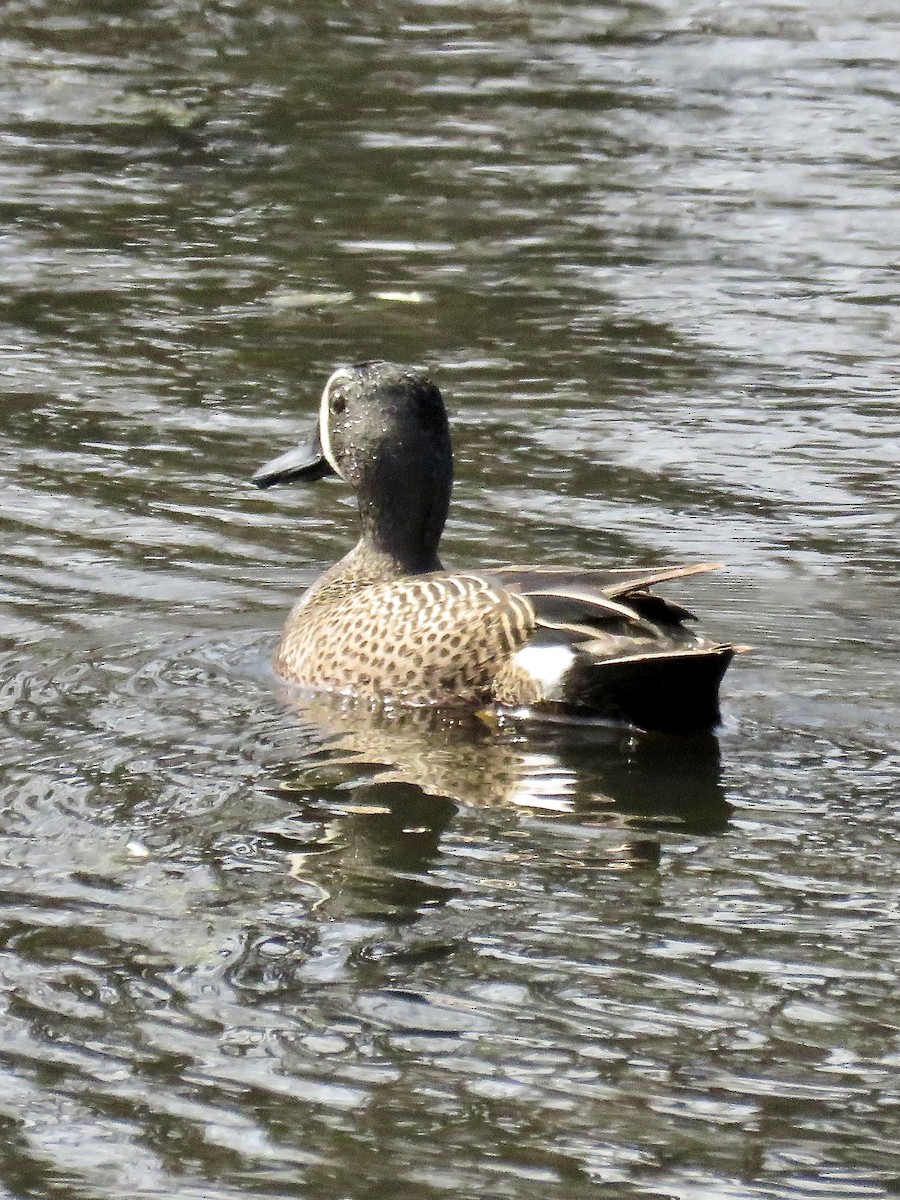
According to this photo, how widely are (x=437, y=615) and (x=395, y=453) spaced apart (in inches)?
33.5

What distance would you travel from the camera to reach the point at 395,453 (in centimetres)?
830

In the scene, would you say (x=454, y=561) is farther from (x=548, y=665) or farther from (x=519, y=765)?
(x=519, y=765)

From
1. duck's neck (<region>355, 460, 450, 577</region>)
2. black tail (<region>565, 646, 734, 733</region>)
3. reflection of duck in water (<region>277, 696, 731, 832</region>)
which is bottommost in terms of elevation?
reflection of duck in water (<region>277, 696, 731, 832</region>)

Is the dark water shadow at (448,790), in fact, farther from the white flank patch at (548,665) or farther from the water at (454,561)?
the white flank patch at (548,665)

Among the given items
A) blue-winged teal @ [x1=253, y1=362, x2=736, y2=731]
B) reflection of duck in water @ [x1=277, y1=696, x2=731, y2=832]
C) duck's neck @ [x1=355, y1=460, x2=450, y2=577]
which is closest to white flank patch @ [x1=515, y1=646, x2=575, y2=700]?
blue-winged teal @ [x1=253, y1=362, x2=736, y2=731]

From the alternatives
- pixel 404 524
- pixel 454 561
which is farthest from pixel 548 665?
pixel 454 561

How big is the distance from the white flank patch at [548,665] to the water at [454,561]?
0.45ft

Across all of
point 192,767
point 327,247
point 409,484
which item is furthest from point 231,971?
point 327,247

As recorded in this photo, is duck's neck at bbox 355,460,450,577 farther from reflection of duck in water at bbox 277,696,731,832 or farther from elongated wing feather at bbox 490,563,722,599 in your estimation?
reflection of duck in water at bbox 277,696,731,832

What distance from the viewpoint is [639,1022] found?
5074 mm

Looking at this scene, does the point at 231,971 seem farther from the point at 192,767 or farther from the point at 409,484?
the point at 409,484

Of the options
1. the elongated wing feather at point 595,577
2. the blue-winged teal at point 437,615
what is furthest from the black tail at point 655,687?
the elongated wing feather at point 595,577

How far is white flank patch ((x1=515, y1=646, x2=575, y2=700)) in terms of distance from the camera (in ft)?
23.9

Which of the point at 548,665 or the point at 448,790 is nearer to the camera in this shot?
the point at 448,790
